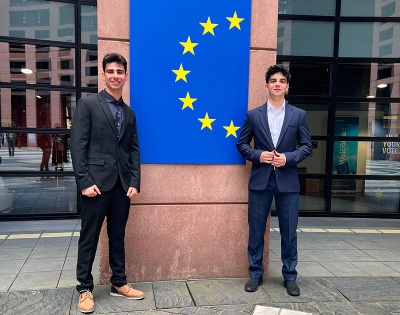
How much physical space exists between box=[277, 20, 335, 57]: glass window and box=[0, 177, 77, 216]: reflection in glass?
16.5 feet

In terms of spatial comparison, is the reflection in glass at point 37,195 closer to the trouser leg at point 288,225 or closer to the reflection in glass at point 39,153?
the reflection in glass at point 39,153

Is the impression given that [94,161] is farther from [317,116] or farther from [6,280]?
[317,116]

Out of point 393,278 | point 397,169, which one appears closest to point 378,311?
point 393,278

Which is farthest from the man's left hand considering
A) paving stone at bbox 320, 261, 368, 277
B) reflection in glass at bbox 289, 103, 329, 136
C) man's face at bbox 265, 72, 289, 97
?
reflection in glass at bbox 289, 103, 329, 136

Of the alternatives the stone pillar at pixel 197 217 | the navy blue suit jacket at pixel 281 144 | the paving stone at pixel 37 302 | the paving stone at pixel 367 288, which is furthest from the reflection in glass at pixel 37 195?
the paving stone at pixel 367 288

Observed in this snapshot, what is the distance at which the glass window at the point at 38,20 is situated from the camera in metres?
6.49

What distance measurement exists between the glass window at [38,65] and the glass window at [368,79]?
538cm

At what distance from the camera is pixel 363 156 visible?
7.49 metres

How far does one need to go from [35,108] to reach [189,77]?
4.36 metres

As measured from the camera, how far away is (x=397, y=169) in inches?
298

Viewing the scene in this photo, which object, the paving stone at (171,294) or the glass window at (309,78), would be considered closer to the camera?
the paving stone at (171,294)

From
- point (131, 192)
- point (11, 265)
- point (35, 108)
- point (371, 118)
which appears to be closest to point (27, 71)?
point (35, 108)

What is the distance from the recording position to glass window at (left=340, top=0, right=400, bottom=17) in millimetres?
7086

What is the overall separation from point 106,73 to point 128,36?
1.89 ft
